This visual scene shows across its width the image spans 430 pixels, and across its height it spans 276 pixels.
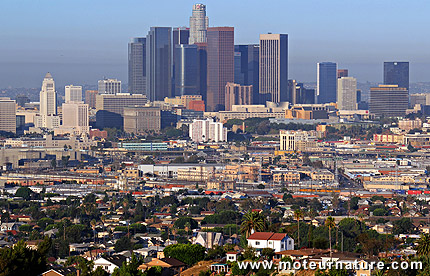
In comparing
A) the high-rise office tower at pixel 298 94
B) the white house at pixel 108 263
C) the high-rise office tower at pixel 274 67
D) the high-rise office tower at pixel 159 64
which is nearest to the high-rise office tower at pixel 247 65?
the high-rise office tower at pixel 274 67

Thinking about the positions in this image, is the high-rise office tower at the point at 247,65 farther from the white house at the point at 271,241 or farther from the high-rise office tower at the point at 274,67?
the white house at the point at 271,241

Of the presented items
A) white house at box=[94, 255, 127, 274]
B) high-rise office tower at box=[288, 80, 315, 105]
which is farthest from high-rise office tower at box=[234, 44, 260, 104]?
white house at box=[94, 255, 127, 274]

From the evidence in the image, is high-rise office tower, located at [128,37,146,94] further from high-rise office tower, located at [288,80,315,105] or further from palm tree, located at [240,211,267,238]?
palm tree, located at [240,211,267,238]

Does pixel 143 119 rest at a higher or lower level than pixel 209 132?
higher

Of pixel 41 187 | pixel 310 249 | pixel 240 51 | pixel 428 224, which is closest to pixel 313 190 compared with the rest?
pixel 41 187

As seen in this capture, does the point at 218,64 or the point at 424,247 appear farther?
the point at 218,64

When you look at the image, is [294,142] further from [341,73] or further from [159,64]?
[341,73]

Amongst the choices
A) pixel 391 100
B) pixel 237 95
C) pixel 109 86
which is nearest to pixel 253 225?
pixel 391 100
